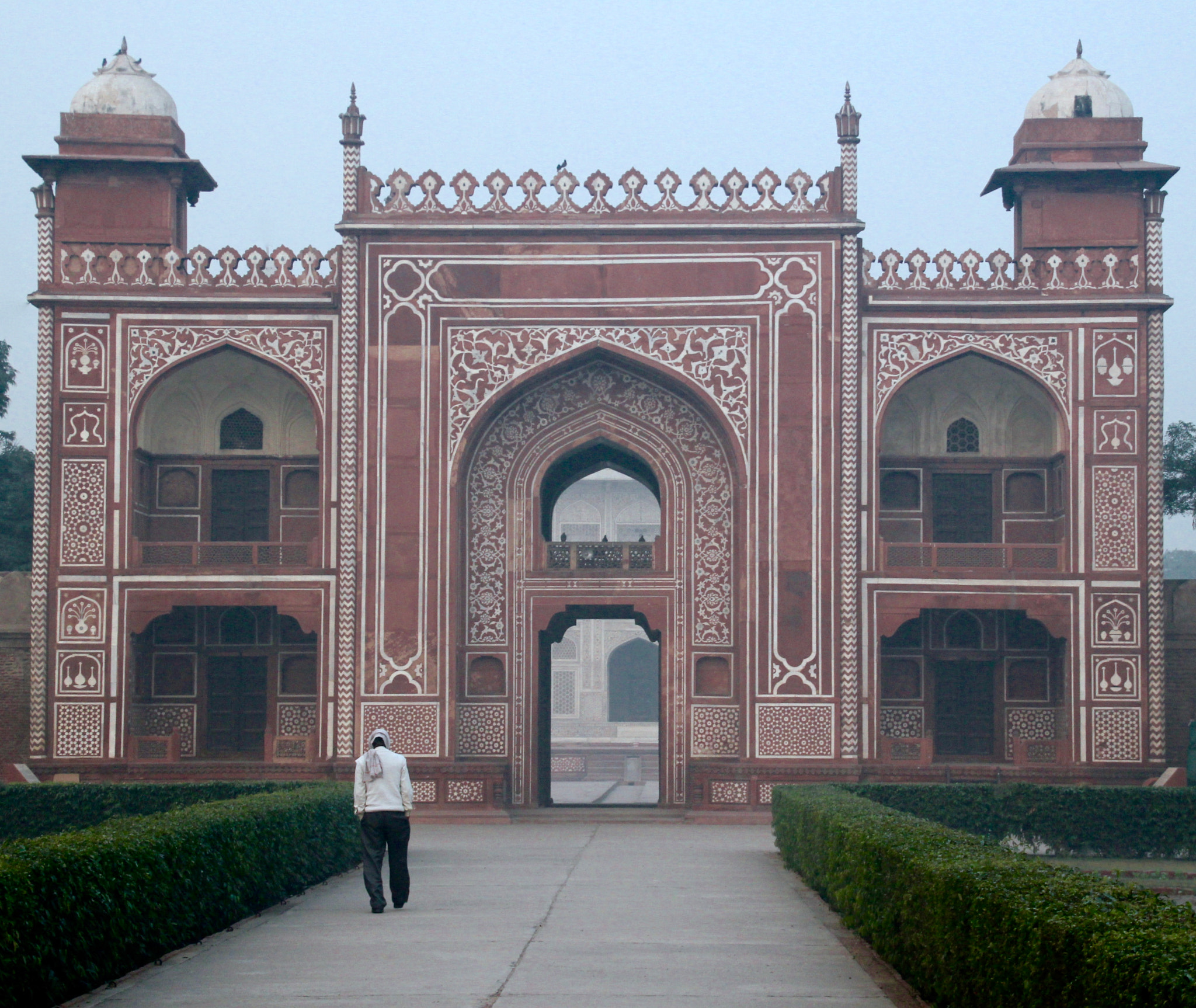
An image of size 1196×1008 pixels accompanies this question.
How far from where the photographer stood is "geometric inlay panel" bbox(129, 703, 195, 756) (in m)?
23.2

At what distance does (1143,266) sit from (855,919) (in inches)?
581

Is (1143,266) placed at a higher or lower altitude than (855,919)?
higher

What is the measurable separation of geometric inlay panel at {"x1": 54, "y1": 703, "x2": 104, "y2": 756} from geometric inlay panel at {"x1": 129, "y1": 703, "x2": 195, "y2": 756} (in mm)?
1228

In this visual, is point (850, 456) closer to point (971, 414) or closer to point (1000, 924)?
point (971, 414)

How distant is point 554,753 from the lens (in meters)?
42.5

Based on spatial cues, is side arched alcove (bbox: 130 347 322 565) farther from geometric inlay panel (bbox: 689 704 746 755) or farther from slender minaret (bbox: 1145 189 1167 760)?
slender minaret (bbox: 1145 189 1167 760)

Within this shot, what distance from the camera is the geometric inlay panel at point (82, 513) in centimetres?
2203

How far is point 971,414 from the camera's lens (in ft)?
77.7

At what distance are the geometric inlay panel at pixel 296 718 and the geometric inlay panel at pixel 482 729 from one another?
2.45 metres

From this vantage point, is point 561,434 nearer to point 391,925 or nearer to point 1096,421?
point 1096,421

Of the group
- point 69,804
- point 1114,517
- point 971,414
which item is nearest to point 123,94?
point 69,804

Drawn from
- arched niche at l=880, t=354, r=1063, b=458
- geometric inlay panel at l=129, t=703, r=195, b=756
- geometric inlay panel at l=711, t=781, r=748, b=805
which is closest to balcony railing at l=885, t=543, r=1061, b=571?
arched niche at l=880, t=354, r=1063, b=458

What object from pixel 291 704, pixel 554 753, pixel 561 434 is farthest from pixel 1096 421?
pixel 554 753

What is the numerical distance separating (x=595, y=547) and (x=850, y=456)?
11.9ft
